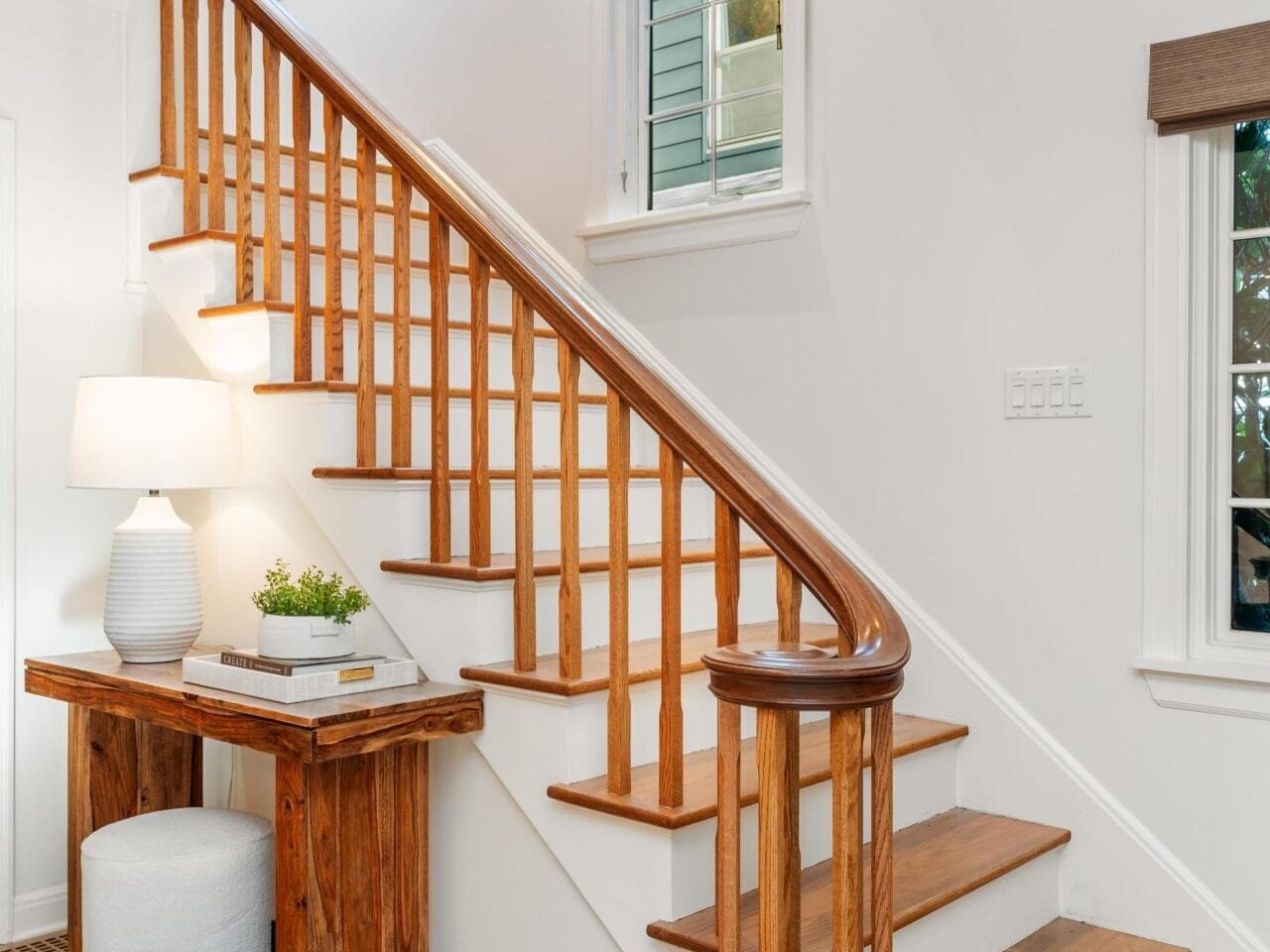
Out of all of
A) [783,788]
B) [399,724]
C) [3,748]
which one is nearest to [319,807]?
[399,724]

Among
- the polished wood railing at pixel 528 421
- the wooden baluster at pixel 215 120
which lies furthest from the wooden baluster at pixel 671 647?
the wooden baluster at pixel 215 120

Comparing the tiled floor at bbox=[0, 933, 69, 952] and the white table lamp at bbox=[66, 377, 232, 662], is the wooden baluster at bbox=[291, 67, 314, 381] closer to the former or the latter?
the white table lamp at bbox=[66, 377, 232, 662]

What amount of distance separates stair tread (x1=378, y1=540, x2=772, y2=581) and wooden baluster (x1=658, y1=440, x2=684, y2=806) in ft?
1.48

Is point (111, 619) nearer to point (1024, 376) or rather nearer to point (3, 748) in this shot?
point (3, 748)

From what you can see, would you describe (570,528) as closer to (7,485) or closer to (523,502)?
(523,502)

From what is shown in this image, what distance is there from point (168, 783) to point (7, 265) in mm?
1376

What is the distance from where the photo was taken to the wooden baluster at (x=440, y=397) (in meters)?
2.54

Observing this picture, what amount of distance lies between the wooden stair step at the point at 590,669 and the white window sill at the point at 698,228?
3.64 feet

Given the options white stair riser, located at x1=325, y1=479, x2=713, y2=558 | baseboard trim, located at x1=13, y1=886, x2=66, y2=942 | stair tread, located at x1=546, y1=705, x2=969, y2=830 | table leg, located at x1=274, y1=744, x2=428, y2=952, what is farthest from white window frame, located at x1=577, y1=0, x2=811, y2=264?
baseboard trim, located at x1=13, y1=886, x2=66, y2=942

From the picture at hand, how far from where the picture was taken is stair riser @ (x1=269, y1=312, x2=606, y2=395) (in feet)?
9.59

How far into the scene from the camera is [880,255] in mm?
3020

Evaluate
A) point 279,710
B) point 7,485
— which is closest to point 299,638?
point 279,710

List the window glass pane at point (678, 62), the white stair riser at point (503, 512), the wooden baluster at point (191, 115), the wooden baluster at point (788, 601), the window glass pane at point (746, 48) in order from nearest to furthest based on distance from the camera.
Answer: the wooden baluster at point (788, 601)
the white stair riser at point (503, 512)
the wooden baluster at point (191, 115)
the window glass pane at point (746, 48)
the window glass pane at point (678, 62)

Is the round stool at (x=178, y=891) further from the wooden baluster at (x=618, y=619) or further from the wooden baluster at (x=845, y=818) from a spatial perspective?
the wooden baluster at (x=845, y=818)
